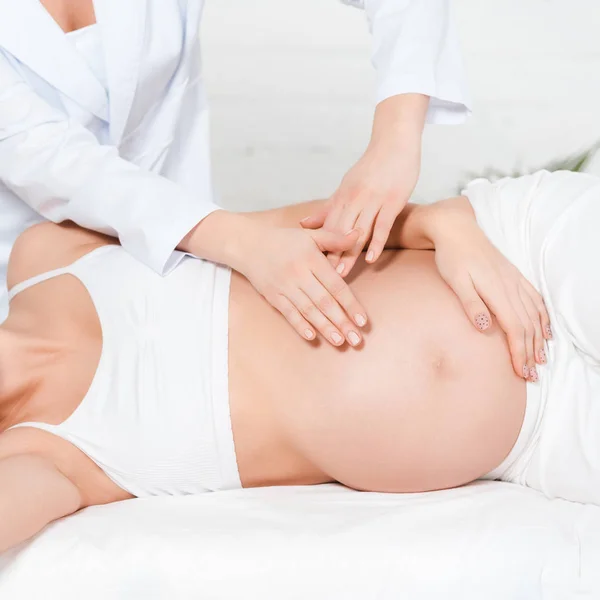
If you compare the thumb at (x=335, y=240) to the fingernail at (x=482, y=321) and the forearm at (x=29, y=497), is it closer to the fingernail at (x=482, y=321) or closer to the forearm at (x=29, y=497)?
the fingernail at (x=482, y=321)

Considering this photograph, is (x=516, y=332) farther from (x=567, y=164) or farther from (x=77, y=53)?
(x=567, y=164)

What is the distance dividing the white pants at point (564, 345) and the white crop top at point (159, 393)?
41cm

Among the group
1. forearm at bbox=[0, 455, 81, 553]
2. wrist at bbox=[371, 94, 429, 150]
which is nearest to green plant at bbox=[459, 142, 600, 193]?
wrist at bbox=[371, 94, 429, 150]

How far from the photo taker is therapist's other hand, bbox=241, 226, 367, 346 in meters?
1.11

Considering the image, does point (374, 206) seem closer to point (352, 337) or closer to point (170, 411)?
point (352, 337)

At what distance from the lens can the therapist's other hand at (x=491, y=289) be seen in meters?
1.12

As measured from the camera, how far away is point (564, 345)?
3.78 feet

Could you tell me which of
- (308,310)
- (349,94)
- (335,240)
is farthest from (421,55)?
(349,94)

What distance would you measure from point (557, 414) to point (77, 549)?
633mm

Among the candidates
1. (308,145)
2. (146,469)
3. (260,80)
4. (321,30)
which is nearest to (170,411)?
(146,469)

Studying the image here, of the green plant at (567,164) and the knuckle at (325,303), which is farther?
the green plant at (567,164)

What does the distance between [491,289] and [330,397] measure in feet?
0.84

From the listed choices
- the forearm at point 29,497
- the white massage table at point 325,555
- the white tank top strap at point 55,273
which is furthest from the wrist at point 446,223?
the forearm at point 29,497

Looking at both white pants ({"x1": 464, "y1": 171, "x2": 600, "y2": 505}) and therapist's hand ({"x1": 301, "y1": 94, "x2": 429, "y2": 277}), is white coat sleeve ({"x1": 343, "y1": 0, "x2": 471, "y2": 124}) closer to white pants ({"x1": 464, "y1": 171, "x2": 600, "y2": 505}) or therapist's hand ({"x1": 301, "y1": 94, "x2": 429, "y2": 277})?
therapist's hand ({"x1": 301, "y1": 94, "x2": 429, "y2": 277})
